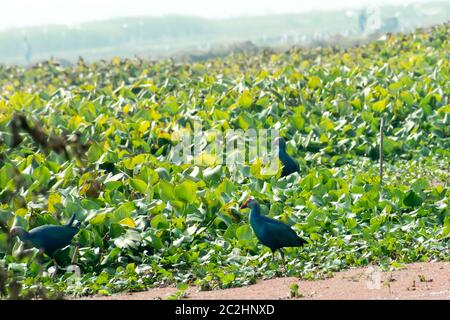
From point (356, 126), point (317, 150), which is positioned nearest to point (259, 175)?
point (317, 150)

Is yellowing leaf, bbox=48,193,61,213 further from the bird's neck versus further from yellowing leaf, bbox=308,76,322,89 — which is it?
yellowing leaf, bbox=308,76,322,89

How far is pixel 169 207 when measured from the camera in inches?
404

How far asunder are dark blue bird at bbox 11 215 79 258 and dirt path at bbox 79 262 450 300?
781 mm

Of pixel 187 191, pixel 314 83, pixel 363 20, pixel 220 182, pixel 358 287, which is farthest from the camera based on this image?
pixel 363 20

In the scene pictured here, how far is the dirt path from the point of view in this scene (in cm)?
779

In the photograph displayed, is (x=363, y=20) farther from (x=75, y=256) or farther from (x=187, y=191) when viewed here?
(x=75, y=256)

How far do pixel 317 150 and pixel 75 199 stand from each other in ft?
18.5

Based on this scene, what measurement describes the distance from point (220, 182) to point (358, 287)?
3614 millimetres

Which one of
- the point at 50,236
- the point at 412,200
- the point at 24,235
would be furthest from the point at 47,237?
the point at 412,200

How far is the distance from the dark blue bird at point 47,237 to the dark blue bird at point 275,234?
5.20 ft

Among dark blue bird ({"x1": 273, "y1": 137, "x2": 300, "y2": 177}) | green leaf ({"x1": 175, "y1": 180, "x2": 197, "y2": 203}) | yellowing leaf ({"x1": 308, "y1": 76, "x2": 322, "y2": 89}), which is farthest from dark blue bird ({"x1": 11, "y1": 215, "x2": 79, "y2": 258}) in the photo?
yellowing leaf ({"x1": 308, "y1": 76, "x2": 322, "y2": 89})

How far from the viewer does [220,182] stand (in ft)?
37.7

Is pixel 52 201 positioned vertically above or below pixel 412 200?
above
